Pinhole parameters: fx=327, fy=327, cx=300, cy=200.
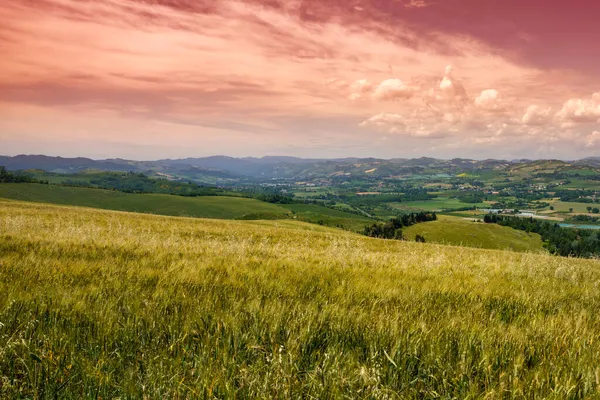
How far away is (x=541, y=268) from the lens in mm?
9938

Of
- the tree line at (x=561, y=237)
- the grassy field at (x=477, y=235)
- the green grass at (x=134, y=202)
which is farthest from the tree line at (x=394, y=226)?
the tree line at (x=561, y=237)

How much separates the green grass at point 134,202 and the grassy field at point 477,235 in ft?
218

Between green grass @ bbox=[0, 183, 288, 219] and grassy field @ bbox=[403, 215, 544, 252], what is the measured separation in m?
66.3

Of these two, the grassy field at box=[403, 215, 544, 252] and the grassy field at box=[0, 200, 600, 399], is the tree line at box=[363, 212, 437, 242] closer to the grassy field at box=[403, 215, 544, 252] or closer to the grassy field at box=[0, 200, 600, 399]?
the grassy field at box=[403, 215, 544, 252]

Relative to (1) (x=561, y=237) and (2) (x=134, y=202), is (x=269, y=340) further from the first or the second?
(1) (x=561, y=237)

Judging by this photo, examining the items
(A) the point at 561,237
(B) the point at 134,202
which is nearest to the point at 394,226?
(A) the point at 561,237

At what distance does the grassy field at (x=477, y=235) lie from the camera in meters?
142

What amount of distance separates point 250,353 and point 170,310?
136cm

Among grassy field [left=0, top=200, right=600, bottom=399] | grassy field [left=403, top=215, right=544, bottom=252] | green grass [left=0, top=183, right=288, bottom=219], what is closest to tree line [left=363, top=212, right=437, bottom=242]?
grassy field [left=403, top=215, right=544, bottom=252]

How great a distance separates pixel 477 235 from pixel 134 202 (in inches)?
6773

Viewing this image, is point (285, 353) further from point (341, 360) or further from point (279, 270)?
point (279, 270)

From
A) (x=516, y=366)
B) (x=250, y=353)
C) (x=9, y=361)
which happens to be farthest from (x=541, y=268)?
(x=9, y=361)

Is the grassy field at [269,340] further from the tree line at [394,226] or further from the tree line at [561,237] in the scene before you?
the tree line at [561,237]

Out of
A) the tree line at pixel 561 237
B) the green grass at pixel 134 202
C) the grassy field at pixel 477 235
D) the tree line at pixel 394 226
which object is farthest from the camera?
the green grass at pixel 134 202
